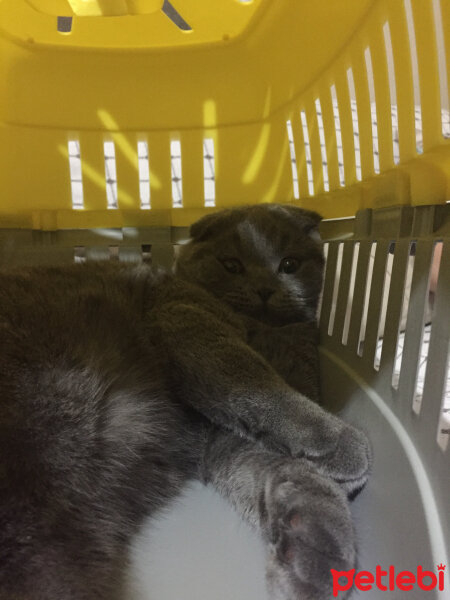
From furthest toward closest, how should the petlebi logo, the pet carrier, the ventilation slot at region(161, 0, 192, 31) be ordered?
the ventilation slot at region(161, 0, 192, 31) → the pet carrier → the petlebi logo

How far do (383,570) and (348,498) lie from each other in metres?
0.13

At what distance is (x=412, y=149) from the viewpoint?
0.92 metres

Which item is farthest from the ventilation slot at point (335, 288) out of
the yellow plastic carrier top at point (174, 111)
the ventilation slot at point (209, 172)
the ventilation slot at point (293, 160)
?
the ventilation slot at point (209, 172)

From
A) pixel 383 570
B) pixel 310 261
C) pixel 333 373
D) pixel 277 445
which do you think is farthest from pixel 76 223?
pixel 383 570

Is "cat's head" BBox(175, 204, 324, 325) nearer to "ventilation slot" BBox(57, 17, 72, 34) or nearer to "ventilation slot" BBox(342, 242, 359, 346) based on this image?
"ventilation slot" BBox(342, 242, 359, 346)

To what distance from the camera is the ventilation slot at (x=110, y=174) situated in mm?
1499

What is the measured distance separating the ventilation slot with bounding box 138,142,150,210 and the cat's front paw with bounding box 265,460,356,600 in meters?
1.03

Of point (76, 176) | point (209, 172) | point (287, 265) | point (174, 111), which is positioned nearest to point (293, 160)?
point (209, 172)

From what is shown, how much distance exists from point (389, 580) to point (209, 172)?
47.4 inches

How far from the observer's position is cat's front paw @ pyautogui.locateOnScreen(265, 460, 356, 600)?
0.61 meters

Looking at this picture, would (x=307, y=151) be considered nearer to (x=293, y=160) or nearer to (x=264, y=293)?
(x=293, y=160)

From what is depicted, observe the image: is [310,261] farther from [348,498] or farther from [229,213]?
[348,498]

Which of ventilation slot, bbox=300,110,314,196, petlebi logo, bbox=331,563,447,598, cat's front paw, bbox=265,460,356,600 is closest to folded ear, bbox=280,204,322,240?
ventilation slot, bbox=300,110,314,196

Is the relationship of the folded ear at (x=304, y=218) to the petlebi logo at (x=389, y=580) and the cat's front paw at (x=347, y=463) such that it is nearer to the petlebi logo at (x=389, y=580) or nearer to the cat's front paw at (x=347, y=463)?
the cat's front paw at (x=347, y=463)
